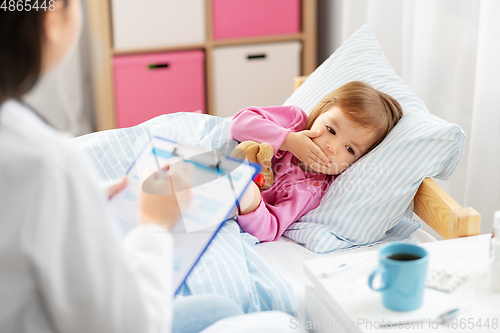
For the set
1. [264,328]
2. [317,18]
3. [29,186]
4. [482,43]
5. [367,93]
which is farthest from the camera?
[317,18]

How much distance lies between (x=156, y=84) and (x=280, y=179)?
1.30 m

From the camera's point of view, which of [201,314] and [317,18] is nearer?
[201,314]

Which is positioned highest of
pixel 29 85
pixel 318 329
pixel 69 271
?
pixel 29 85

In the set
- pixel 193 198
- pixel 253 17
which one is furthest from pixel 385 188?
pixel 253 17

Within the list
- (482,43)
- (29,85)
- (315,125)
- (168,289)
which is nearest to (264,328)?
(168,289)

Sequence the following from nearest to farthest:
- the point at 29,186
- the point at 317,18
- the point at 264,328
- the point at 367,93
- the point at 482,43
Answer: the point at 29,186
the point at 264,328
the point at 367,93
the point at 482,43
the point at 317,18

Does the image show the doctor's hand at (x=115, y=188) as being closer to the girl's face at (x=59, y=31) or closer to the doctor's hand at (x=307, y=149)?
the girl's face at (x=59, y=31)

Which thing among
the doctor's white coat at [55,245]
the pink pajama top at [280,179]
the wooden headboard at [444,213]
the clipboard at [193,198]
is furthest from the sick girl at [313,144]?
the doctor's white coat at [55,245]

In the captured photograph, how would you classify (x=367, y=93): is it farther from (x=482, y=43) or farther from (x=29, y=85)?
(x=29, y=85)

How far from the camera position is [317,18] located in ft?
8.66

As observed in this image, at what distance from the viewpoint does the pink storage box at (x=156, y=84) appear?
2.39 metres

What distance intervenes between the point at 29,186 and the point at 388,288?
0.45 meters

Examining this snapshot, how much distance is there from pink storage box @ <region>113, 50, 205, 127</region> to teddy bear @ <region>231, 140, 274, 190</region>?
50.1 inches

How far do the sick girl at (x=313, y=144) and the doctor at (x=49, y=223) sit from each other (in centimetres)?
64
